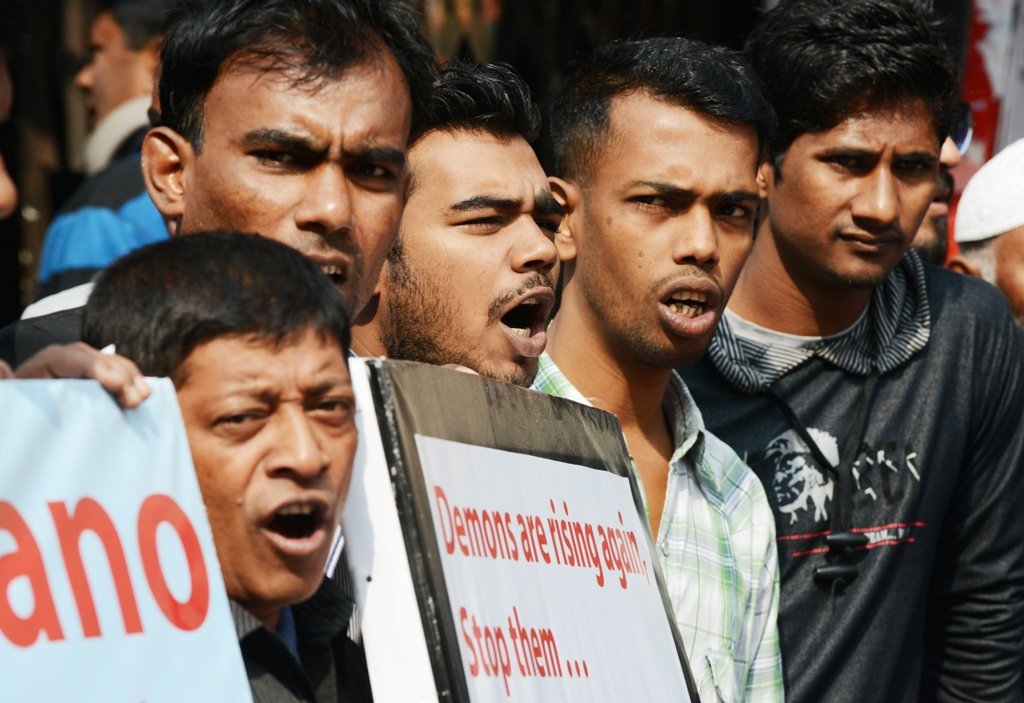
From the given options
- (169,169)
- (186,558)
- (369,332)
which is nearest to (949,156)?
(369,332)

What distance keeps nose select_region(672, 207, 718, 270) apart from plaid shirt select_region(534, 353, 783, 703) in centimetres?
34

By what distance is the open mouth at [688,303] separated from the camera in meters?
3.54

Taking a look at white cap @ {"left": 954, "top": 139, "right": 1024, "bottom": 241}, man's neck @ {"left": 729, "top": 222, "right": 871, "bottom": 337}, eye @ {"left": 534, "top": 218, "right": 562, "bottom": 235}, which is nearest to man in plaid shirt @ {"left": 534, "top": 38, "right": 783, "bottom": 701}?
eye @ {"left": 534, "top": 218, "right": 562, "bottom": 235}

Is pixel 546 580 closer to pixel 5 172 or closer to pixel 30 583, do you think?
pixel 30 583

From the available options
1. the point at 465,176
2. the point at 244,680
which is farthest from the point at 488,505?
the point at 465,176

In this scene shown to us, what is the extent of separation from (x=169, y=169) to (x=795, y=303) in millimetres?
1849

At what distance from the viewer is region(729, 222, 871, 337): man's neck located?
414 cm

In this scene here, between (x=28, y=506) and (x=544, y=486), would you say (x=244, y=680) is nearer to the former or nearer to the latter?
(x=28, y=506)

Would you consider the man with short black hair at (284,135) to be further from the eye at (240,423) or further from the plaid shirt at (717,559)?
the plaid shirt at (717,559)

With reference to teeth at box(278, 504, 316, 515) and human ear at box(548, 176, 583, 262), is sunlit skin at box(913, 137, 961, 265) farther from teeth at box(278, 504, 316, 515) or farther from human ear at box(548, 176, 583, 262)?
teeth at box(278, 504, 316, 515)

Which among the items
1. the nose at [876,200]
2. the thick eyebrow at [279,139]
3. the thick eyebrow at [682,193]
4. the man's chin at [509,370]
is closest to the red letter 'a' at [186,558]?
the thick eyebrow at [279,139]

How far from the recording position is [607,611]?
2.65 m

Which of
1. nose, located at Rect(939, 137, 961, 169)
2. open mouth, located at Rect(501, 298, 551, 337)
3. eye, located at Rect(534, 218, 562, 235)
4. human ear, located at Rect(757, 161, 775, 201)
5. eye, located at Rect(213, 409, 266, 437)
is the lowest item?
eye, located at Rect(213, 409, 266, 437)

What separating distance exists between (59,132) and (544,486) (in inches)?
161
